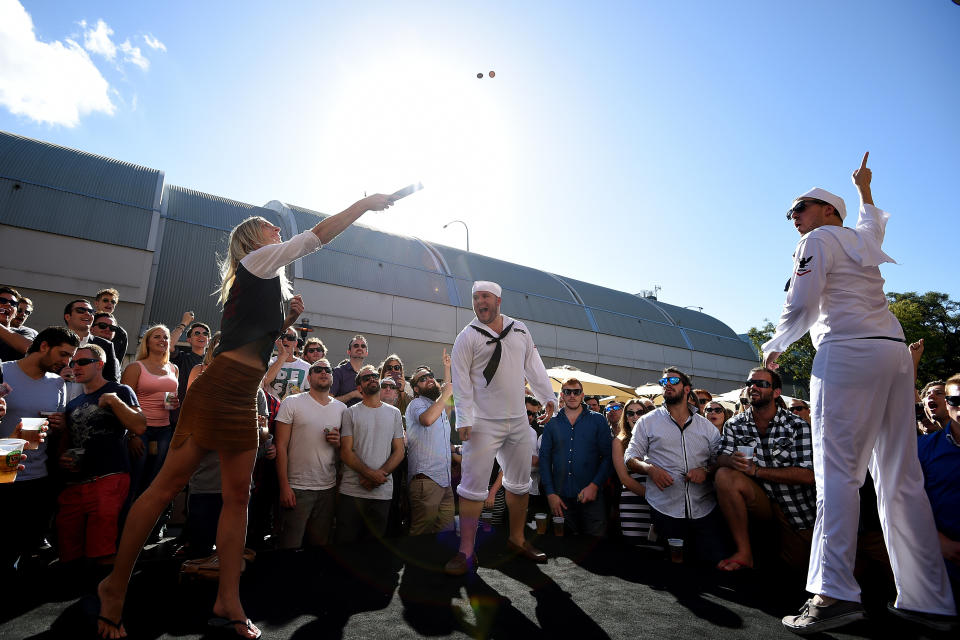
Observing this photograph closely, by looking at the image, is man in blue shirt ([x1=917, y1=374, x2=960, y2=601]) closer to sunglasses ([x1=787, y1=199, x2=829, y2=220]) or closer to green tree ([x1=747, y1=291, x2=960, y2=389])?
sunglasses ([x1=787, y1=199, x2=829, y2=220])

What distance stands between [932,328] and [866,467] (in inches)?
1460

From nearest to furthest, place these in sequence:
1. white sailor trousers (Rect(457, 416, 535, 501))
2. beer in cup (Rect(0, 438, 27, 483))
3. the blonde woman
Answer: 1. beer in cup (Rect(0, 438, 27, 483))
2. white sailor trousers (Rect(457, 416, 535, 501))
3. the blonde woman

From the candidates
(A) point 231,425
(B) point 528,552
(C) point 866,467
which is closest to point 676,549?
(B) point 528,552

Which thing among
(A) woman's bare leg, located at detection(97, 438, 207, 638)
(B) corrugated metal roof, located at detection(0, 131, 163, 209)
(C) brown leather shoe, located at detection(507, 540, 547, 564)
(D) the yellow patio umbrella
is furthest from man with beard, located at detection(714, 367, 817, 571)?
(B) corrugated metal roof, located at detection(0, 131, 163, 209)

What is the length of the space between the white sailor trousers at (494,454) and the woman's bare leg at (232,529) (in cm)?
181

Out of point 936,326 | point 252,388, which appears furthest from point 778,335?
point 936,326

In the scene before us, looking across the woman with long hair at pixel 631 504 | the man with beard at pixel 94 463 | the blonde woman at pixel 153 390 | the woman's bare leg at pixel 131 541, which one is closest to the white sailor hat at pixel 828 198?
the woman with long hair at pixel 631 504

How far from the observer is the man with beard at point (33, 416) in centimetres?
344

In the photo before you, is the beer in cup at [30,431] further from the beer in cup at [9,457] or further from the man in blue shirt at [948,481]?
the man in blue shirt at [948,481]

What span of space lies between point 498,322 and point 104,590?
9.78 feet

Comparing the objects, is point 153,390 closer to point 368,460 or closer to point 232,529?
point 368,460

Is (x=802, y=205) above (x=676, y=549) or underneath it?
above

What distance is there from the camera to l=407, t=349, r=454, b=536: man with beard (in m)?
5.43

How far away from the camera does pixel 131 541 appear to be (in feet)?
7.48
